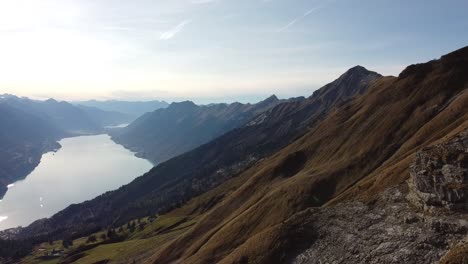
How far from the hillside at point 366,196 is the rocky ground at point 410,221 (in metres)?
0.13

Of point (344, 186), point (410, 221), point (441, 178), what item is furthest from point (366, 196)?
point (344, 186)

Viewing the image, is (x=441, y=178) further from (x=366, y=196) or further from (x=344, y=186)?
(x=344, y=186)

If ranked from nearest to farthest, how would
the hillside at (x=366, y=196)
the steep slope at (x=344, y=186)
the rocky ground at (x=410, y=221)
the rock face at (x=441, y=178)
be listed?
the rocky ground at (x=410, y=221)
the hillside at (x=366, y=196)
the rock face at (x=441, y=178)
the steep slope at (x=344, y=186)

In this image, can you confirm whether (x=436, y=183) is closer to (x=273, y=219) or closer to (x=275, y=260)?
(x=275, y=260)

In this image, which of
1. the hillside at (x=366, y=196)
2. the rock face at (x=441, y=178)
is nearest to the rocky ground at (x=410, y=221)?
the rock face at (x=441, y=178)

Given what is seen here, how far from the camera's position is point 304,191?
11312cm

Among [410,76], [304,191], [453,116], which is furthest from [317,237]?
[410,76]

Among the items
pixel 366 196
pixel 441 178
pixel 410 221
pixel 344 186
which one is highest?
pixel 441 178

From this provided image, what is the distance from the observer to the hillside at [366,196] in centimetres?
4862

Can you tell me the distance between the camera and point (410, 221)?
4959 centimetres

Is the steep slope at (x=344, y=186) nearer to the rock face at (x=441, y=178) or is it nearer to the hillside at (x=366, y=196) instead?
the hillside at (x=366, y=196)

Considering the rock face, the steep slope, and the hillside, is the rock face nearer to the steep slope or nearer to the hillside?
the hillside

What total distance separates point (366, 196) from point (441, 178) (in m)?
13.3

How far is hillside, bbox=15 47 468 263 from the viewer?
4862cm
